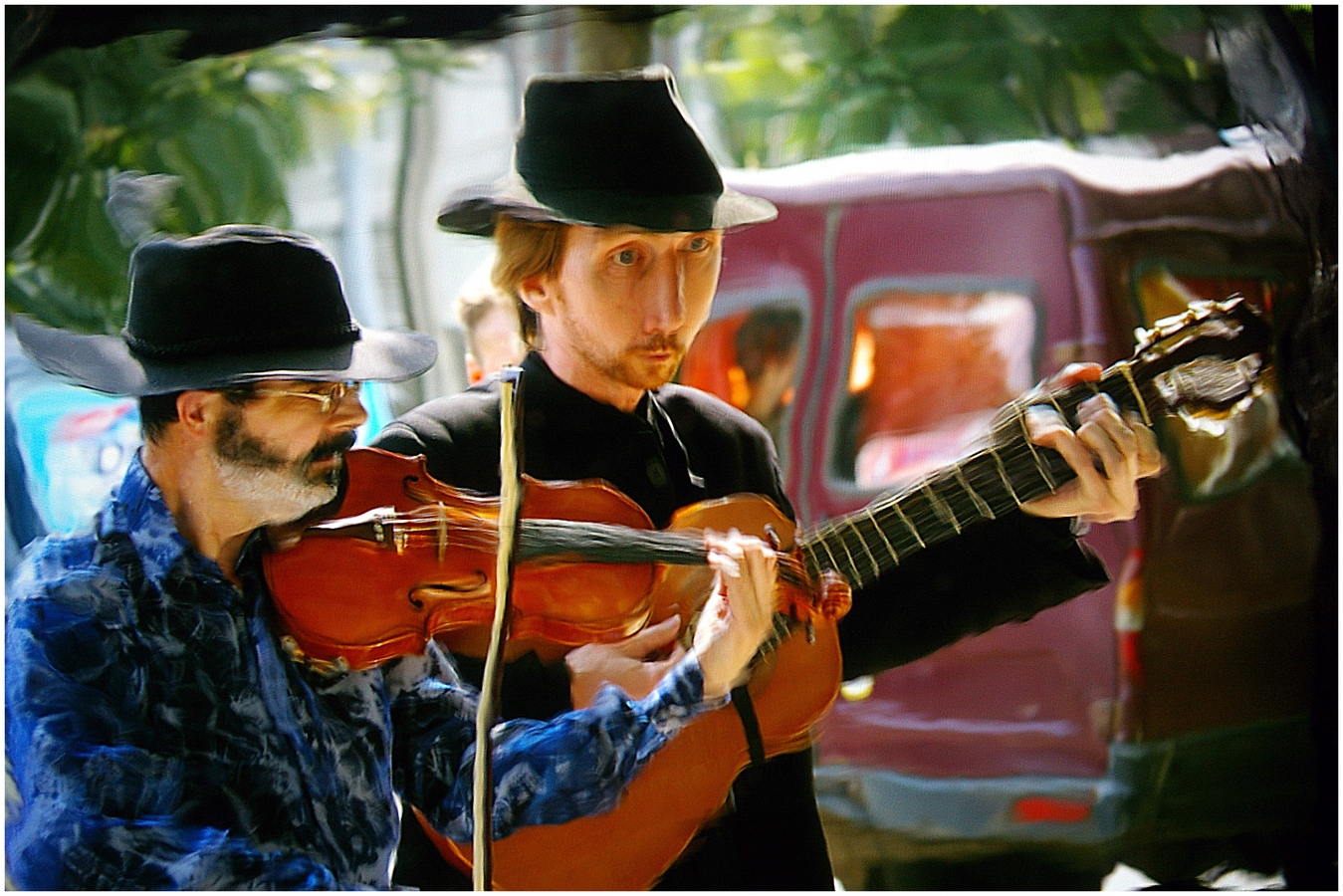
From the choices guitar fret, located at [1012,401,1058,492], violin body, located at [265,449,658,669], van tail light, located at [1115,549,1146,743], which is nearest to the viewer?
violin body, located at [265,449,658,669]

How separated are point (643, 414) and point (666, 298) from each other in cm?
22

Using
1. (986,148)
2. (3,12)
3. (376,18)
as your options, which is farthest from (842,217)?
(3,12)

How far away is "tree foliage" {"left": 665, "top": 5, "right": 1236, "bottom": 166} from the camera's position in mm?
2115

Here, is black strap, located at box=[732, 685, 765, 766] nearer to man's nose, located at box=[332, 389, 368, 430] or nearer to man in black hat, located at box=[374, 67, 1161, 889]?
man in black hat, located at box=[374, 67, 1161, 889]

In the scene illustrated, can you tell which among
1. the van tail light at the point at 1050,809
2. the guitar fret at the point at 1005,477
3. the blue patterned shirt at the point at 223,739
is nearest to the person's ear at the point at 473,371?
the blue patterned shirt at the point at 223,739

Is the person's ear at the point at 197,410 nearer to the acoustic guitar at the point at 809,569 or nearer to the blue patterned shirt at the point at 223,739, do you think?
the blue patterned shirt at the point at 223,739

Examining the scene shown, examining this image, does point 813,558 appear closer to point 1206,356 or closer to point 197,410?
point 1206,356

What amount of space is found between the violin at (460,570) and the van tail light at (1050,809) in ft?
2.45

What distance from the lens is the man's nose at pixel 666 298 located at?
2.06 m

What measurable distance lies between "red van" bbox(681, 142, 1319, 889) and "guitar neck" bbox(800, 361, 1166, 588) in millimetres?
37

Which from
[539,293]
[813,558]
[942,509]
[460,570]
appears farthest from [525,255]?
[942,509]

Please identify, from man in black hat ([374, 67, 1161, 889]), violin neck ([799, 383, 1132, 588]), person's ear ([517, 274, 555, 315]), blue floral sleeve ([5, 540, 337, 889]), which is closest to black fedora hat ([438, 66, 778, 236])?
man in black hat ([374, 67, 1161, 889])

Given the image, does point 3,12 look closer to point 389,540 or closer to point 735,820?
point 389,540

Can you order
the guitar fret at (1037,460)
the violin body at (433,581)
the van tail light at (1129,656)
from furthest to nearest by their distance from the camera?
the van tail light at (1129,656) → the guitar fret at (1037,460) → the violin body at (433,581)
